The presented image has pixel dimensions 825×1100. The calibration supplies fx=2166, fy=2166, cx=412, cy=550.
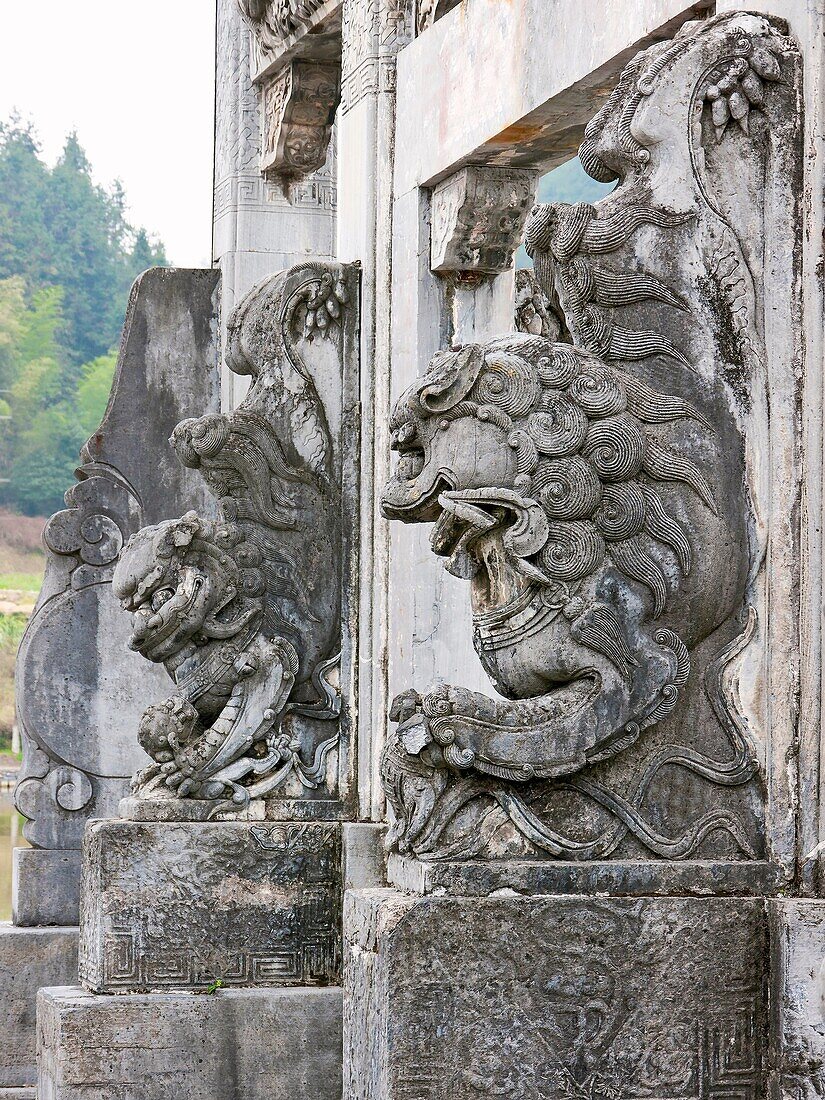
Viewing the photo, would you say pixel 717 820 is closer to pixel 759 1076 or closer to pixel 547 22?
pixel 759 1076

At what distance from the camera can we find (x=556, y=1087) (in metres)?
4.43

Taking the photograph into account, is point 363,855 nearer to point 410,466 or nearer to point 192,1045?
point 192,1045

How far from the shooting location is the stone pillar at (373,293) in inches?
288

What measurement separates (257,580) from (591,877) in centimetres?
295

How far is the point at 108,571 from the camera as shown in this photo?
380 inches

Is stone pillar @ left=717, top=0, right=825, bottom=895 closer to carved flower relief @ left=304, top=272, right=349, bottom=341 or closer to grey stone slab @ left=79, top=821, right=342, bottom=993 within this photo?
grey stone slab @ left=79, top=821, right=342, bottom=993

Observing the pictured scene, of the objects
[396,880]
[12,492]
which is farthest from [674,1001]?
[12,492]

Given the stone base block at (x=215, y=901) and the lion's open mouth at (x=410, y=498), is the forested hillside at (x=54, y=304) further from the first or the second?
the lion's open mouth at (x=410, y=498)

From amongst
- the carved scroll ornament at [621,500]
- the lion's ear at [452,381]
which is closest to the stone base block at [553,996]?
the carved scroll ornament at [621,500]

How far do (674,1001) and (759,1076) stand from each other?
0.26m

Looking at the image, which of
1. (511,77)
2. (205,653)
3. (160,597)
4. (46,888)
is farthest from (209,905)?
(511,77)

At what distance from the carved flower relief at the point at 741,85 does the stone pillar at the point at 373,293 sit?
2731mm

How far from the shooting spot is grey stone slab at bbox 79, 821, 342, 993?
6855 mm

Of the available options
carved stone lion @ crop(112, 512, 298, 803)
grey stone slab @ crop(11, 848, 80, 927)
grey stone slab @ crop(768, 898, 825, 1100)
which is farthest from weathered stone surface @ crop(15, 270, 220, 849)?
grey stone slab @ crop(768, 898, 825, 1100)
